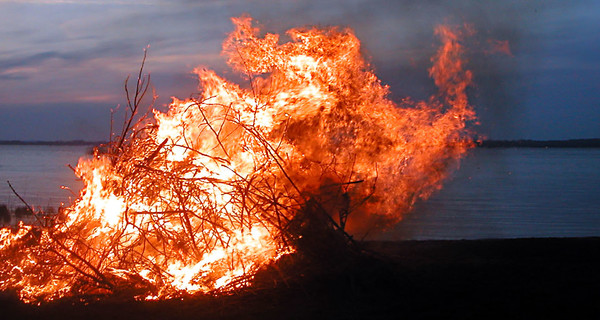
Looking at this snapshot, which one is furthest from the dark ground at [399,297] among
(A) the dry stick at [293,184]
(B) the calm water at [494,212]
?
(B) the calm water at [494,212]

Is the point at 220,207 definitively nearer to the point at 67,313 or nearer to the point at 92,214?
the point at 92,214

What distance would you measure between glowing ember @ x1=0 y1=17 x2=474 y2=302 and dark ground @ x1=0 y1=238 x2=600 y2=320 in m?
0.53

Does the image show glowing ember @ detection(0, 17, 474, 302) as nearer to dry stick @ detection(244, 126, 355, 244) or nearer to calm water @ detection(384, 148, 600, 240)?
dry stick @ detection(244, 126, 355, 244)

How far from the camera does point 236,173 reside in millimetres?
7648

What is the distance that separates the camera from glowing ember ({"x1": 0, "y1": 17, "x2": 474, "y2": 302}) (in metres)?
7.69

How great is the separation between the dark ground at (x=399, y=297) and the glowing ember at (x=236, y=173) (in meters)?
0.53

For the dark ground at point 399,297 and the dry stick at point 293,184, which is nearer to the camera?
the dark ground at point 399,297

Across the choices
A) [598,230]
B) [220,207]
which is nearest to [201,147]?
[220,207]

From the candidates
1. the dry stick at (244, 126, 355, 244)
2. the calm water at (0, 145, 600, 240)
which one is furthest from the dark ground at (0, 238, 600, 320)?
the calm water at (0, 145, 600, 240)

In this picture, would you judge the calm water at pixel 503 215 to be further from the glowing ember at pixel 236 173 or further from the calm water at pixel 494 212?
the glowing ember at pixel 236 173

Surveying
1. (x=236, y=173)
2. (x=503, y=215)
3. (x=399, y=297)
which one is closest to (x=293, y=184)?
→ (x=236, y=173)

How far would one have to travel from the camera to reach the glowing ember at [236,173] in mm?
7688

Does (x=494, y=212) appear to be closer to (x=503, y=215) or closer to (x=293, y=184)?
(x=503, y=215)

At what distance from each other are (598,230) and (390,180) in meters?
11.1
